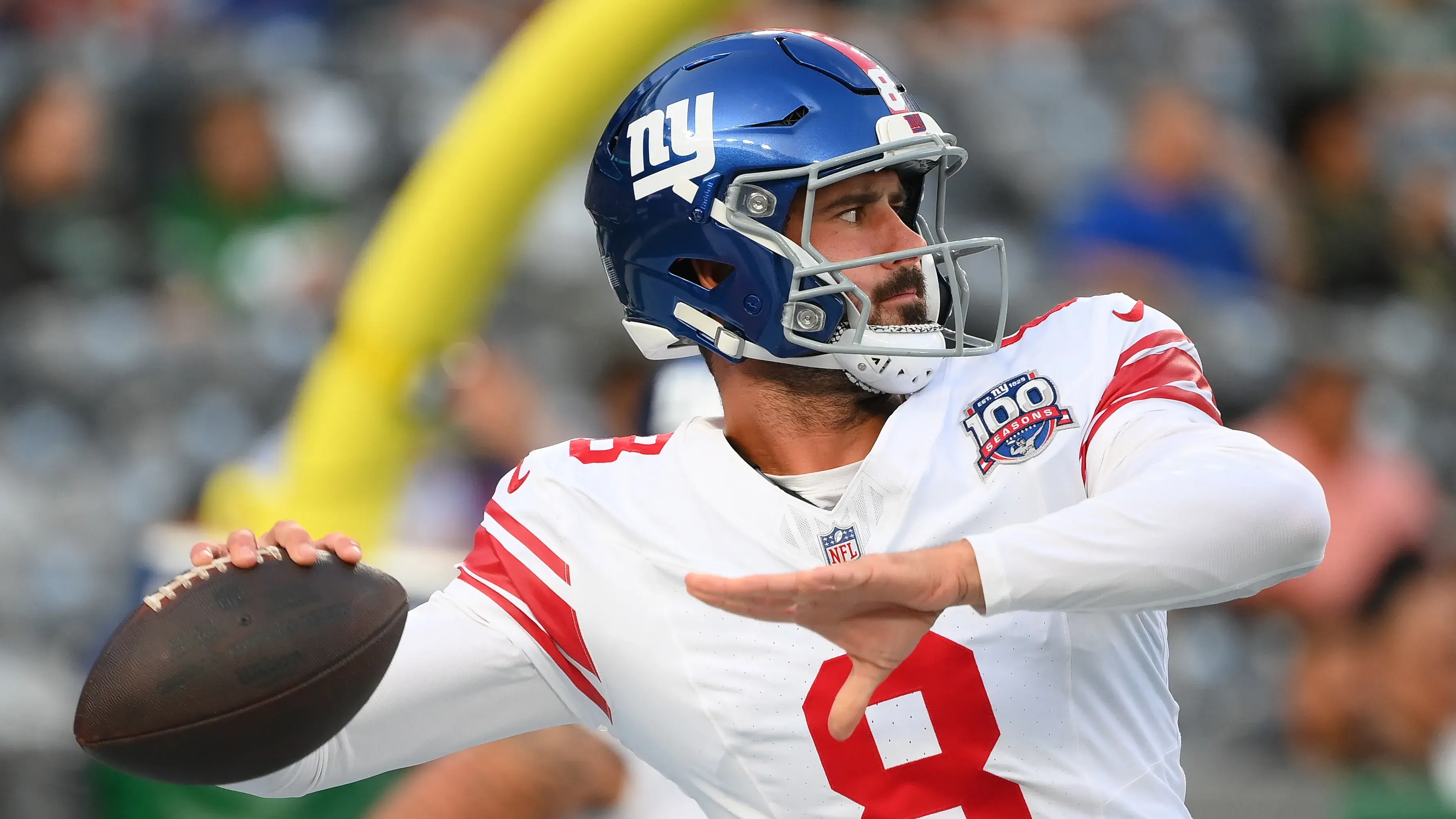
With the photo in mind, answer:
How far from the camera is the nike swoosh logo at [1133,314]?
2.51 m

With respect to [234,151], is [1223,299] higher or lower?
lower

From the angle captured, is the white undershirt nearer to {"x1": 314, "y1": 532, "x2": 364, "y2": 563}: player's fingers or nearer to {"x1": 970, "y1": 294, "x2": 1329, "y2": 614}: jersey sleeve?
{"x1": 970, "y1": 294, "x2": 1329, "y2": 614}: jersey sleeve

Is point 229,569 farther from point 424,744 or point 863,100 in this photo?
point 863,100

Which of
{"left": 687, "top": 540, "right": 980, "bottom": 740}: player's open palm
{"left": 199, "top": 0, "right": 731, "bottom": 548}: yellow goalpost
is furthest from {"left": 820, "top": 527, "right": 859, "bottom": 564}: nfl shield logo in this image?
{"left": 199, "top": 0, "right": 731, "bottom": 548}: yellow goalpost

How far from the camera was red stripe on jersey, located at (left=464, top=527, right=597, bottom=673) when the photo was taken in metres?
2.54

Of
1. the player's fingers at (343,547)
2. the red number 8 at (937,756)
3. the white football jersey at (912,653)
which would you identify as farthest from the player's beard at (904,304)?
the player's fingers at (343,547)

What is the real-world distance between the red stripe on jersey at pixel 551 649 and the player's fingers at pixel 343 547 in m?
0.26

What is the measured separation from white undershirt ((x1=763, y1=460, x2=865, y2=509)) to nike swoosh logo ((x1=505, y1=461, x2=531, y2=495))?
401 mm

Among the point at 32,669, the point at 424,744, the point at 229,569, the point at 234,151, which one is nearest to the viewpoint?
the point at 229,569

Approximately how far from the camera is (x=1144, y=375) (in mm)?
2379

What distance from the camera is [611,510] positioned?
8.40 ft

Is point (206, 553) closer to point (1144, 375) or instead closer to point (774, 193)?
point (774, 193)

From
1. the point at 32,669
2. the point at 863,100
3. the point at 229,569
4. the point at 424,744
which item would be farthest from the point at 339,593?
the point at 32,669

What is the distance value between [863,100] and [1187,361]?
616 mm
